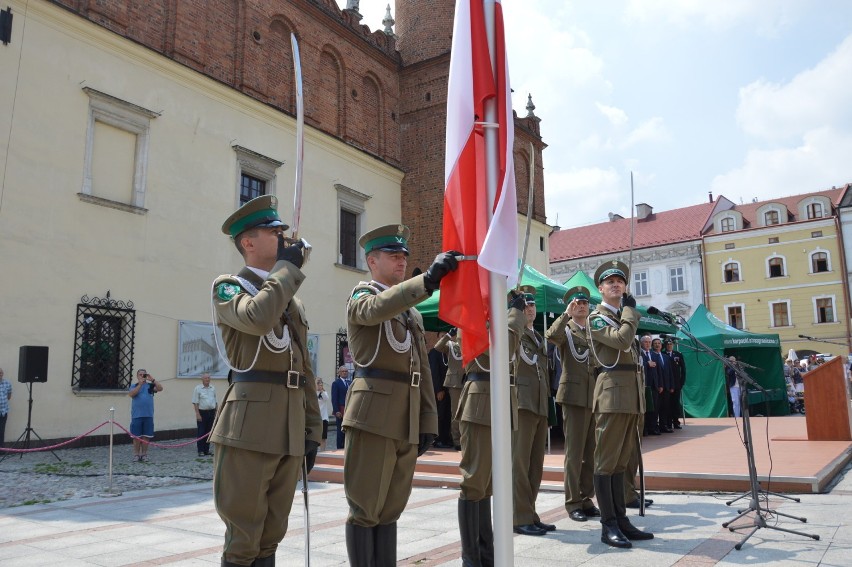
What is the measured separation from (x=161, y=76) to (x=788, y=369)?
2136 centimetres

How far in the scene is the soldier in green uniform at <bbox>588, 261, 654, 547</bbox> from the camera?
503 centimetres

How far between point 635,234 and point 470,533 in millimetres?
44486

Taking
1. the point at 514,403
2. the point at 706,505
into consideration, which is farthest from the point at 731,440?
the point at 514,403

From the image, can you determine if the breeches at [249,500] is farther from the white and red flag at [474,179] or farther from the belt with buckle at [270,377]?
the white and red flag at [474,179]

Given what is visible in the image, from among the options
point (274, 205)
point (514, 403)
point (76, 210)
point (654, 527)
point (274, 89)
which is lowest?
point (654, 527)

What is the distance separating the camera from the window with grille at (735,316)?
4128cm

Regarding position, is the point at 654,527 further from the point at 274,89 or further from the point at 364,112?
the point at 364,112

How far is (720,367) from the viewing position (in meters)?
18.9

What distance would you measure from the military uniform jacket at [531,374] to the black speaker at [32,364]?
30.8 ft

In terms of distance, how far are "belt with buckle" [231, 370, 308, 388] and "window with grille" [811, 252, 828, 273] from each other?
4281 cm

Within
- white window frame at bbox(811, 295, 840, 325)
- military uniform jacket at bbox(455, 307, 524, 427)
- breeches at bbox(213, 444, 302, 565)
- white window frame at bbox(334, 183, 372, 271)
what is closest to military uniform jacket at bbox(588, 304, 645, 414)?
military uniform jacket at bbox(455, 307, 524, 427)

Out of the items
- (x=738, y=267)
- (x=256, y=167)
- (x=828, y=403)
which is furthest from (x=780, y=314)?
(x=256, y=167)

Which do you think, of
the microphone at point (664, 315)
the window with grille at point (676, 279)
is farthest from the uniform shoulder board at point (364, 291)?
the window with grille at point (676, 279)

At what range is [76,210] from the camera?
13.3 metres
